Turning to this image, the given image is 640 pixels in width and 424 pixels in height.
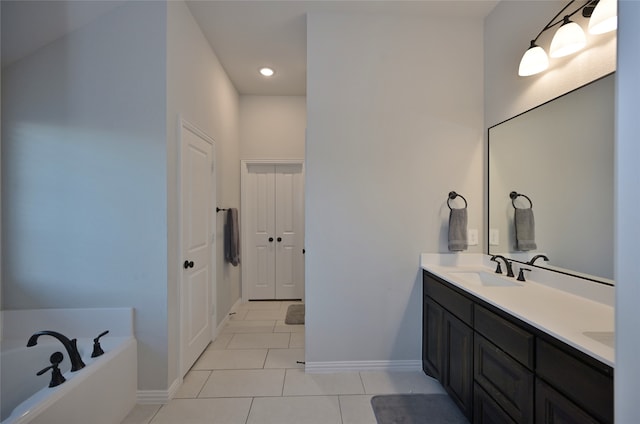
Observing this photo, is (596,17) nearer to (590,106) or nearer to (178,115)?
(590,106)

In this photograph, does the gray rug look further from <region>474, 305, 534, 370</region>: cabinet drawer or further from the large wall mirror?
the large wall mirror

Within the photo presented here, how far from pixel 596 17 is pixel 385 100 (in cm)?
130

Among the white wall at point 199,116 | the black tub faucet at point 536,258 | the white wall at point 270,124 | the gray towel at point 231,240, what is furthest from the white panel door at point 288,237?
the black tub faucet at point 536,258

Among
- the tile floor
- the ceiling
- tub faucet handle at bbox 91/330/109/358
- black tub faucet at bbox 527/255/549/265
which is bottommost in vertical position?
the tile floor

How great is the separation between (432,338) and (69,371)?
7.83 ft

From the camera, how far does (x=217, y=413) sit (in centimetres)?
196

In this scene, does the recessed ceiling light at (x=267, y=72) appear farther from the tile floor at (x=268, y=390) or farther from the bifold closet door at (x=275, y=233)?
the tile floor at (x=268, y=390)

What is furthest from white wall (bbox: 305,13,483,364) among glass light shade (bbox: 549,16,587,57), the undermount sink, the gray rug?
glass light shade (bbox: 549,16,587,57)

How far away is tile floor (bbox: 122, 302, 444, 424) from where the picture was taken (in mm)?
1928

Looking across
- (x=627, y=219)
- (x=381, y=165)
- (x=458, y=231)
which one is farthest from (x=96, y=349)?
(x=458, y=231)

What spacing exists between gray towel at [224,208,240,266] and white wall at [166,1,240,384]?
0.33 feet

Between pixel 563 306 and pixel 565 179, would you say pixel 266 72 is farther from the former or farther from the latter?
pixel 563 306

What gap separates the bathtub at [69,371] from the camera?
147 centimetres

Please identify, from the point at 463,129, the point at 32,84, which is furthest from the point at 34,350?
the point at 463,129
